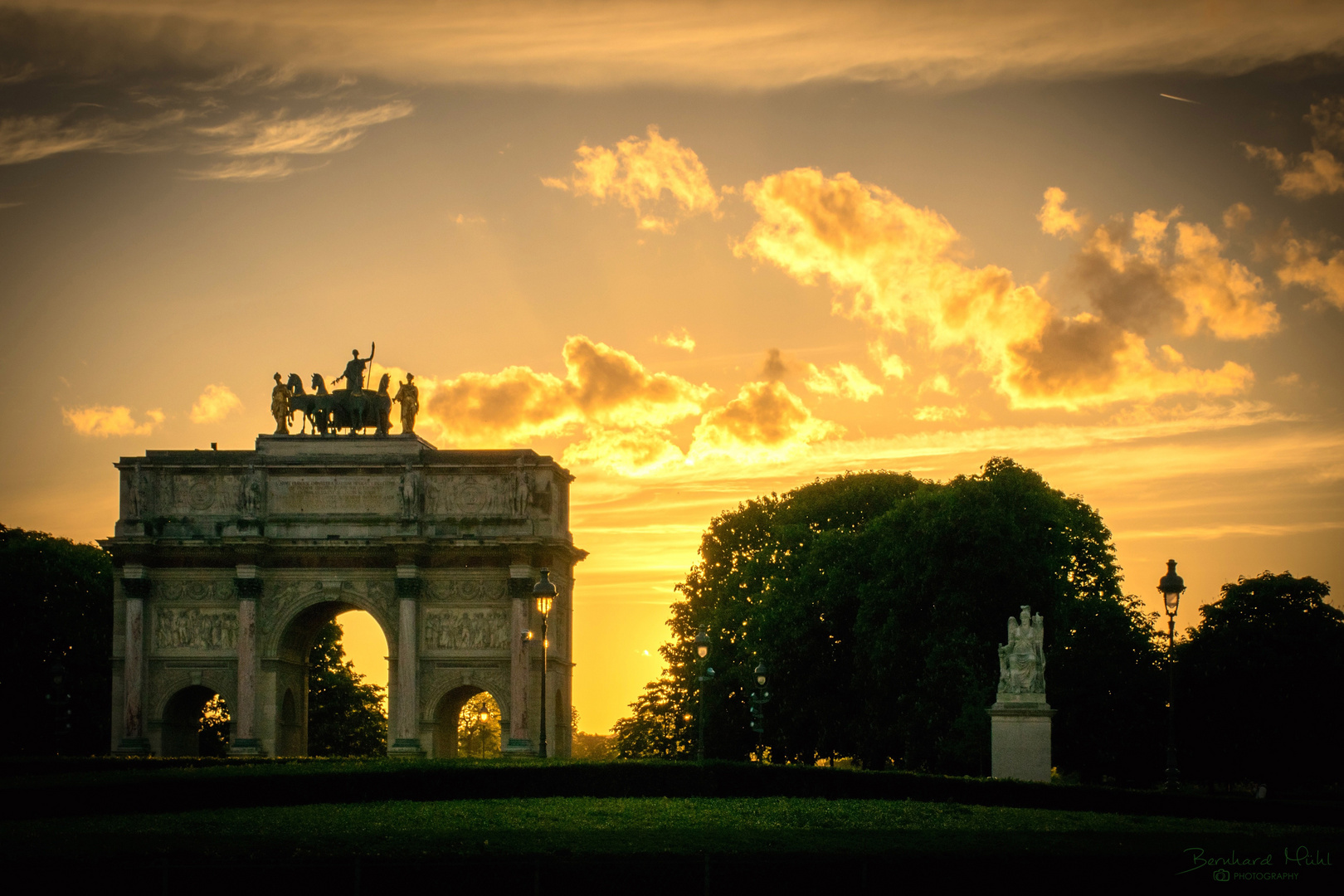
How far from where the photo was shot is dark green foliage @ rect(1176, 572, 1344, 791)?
184 ft

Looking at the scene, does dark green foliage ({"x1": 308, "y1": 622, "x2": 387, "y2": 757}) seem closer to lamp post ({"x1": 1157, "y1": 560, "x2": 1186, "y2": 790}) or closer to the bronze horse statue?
the bronze horse statue

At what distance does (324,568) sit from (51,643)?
14437mm

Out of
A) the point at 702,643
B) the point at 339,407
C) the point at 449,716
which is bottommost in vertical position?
the point at 449,716

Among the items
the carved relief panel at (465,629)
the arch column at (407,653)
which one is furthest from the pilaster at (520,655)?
the arch column at (407,653)

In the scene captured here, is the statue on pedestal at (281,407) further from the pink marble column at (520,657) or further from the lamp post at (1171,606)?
the lamp post at (1171,606)

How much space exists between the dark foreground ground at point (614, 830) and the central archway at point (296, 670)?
19087 millimetres

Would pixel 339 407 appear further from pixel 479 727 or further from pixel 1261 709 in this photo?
pixel 479 727

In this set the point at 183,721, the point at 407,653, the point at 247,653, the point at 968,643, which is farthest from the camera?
the point at 183,721

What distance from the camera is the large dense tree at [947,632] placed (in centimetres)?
4897

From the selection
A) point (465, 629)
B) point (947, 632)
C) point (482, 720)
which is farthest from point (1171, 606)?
point (482, 720)

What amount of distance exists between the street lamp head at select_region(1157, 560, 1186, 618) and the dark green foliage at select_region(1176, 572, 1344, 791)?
23845 millimetres

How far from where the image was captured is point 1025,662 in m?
33.8

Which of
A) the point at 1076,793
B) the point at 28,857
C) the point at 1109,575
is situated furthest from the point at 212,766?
the point at 1109,575

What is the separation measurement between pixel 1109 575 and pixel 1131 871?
34142 millimetres
